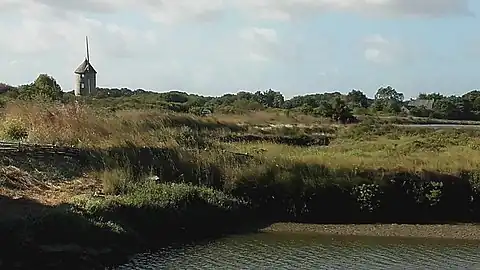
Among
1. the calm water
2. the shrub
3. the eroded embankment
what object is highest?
the shrub

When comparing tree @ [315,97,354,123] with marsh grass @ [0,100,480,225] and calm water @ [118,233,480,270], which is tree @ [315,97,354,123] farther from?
calm water @ [118,233,480,270]

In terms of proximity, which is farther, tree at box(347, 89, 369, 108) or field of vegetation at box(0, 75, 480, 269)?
tree at box(347, 89, 369, 108)

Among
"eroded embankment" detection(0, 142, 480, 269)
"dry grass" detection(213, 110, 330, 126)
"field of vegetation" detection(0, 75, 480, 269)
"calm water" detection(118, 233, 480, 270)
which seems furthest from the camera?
"dry grass" detection(213, 110, 330, 126)

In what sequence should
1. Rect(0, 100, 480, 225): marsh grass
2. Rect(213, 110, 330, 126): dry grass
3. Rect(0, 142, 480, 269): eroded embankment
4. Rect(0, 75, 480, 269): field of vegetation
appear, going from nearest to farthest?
1. Rect(0, 142, 480, 269): eroded embankment
2. Rect(0, 75, 480, 269): field of vegetation
3. Rect(0, 100, 480, 225): marsh grass
4. Rect(213, 110, 330, 126): dry grass

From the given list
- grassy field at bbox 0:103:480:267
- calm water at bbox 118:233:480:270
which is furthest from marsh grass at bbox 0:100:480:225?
calm water at bbox 118:233:480:270

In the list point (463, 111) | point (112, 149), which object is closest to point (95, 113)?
point (112, 149)

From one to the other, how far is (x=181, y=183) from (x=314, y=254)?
Result: 584 centimetres

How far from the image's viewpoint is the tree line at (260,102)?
52.3m

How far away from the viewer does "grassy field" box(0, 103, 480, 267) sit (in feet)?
67.8

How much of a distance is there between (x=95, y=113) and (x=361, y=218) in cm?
1099

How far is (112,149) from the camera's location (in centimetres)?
2536

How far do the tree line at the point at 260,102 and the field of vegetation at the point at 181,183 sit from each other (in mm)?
6875

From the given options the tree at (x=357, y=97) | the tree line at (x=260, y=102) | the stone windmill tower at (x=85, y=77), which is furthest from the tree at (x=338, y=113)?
the tree at (x=357, y=97)

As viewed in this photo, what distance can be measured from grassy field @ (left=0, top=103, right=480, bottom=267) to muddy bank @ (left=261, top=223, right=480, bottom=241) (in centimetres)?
73
